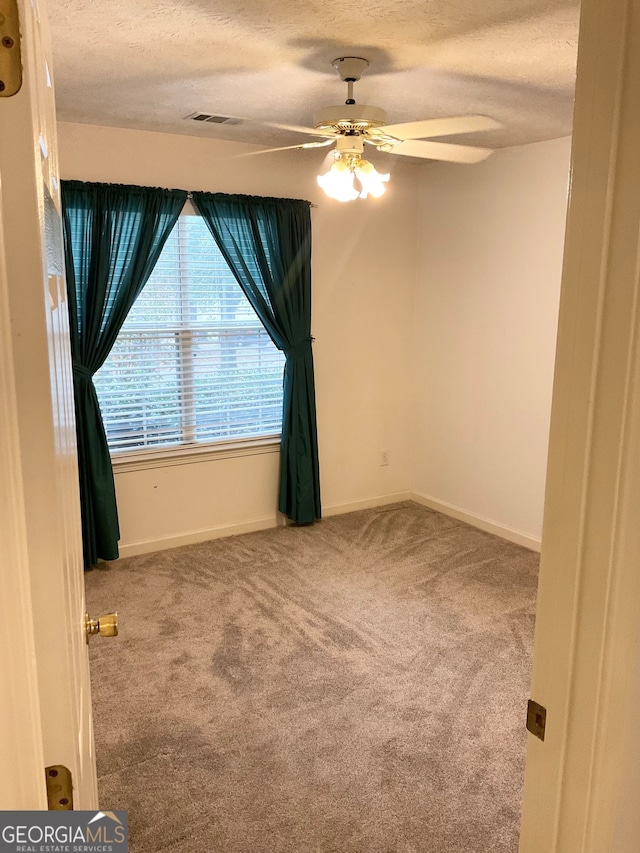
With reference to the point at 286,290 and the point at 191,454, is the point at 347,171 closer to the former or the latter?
the point at 286,290

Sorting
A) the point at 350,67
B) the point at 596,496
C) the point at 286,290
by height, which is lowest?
the point at 596,496

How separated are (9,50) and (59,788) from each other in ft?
2.60

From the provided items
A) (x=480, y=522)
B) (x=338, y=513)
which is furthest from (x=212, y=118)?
(x=480, y=522)

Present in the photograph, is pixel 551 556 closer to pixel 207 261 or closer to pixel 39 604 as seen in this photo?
pixel 39 604

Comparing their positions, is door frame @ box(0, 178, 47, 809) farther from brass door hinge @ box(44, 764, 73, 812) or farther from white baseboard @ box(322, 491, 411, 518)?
white baseboard @ box(322, 491, 411, 518)

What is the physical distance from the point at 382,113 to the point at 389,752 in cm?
248

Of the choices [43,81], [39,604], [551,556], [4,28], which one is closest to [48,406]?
[39,604]

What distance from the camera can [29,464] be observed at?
68 centimetres

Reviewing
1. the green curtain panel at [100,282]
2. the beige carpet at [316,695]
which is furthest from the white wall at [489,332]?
the green curtain panel at [100,282]

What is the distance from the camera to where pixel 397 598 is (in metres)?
3.75

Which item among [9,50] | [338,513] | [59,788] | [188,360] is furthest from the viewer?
[338,513]

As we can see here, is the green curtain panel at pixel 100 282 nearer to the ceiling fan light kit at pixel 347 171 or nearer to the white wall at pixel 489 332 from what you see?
the ceiling fan light kit at pixel 347 171

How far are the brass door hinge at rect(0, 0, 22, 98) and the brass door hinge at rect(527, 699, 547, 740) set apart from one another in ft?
3.59

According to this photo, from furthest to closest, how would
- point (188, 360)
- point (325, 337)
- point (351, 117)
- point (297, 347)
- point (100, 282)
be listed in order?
1. point (325, 337)
2. point (297, 347)
3. point (188, 360)
4. point (100, 282)
5. point (351, 117)
